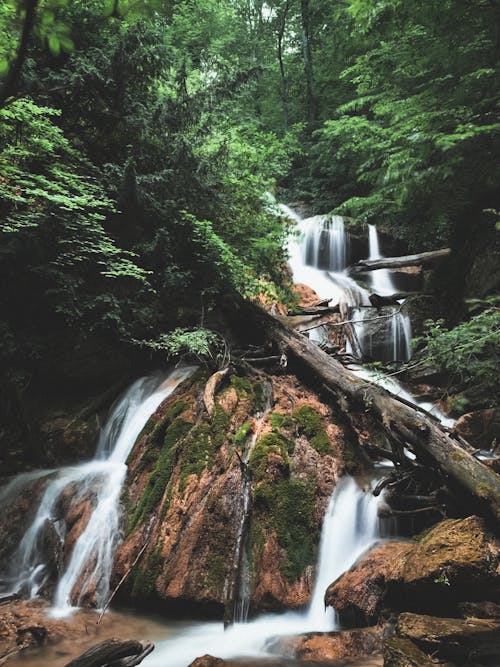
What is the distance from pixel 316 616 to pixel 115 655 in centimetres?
226

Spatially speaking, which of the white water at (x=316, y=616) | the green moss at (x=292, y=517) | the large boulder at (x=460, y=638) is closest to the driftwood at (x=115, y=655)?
the white water at (x=316, y=616)

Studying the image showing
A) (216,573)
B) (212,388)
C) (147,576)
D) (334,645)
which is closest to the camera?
(334,645)

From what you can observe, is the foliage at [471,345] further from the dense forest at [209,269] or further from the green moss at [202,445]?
the green moss at [202,445]

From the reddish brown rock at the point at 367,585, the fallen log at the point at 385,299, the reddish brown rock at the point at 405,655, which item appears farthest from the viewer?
the fallen log at the point at 385,299

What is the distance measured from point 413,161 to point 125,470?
6.45m

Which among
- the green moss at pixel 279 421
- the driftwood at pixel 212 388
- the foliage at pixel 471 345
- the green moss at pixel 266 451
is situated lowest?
the green moss at pixel 266 451

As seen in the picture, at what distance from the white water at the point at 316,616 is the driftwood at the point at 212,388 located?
198cm

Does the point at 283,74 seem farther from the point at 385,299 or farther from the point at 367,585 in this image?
the point at 367,585

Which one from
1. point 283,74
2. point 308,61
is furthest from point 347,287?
point 283,74

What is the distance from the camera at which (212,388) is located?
6.11 metres

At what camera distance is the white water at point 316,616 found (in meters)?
3.74

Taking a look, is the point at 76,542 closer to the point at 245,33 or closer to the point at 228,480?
the point at 228,480

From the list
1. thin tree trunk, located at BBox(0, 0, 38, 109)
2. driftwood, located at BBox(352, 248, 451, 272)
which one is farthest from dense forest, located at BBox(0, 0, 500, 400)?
thin tree trunk, located at BBox(0, 0, 38, 109)

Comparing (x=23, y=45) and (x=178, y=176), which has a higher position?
(x=178, y=176)
